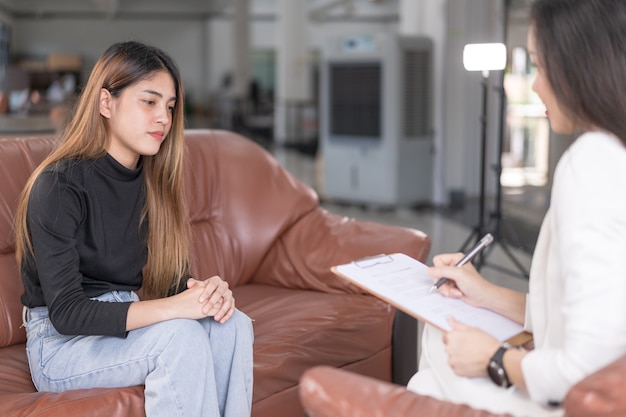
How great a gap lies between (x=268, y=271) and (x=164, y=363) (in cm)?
123

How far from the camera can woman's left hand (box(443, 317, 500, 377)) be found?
1370mm

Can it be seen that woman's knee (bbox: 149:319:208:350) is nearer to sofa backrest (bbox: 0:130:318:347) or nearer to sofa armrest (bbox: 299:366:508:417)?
sofa armrest (bbox: 299:366:508:417)

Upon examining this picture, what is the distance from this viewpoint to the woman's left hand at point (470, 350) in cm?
137

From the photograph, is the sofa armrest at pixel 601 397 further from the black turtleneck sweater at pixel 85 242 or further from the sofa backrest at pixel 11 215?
the sofa backrest at pixel 11 215

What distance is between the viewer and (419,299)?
1599 mm

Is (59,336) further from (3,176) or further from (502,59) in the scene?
(502,59)

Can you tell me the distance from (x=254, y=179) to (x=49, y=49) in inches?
832

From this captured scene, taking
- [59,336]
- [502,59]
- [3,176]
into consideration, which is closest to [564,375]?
[59,336]

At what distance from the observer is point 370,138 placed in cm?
729

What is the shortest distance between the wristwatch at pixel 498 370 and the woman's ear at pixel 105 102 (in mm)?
1155

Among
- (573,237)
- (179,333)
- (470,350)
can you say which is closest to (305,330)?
(179,333)

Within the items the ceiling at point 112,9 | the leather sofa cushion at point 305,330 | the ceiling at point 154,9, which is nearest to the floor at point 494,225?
the leather sofa cushion at point 305,330

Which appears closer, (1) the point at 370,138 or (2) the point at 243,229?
(2) the point at 243,229

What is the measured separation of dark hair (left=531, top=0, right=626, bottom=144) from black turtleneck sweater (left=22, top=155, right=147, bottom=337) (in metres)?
1.10
